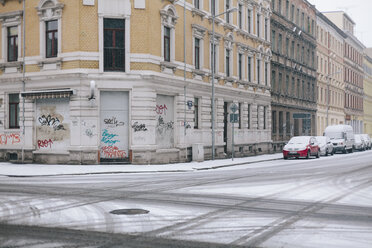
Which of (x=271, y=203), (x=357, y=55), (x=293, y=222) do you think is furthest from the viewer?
(x=357, y=55)

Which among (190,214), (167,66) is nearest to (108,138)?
(167,66)

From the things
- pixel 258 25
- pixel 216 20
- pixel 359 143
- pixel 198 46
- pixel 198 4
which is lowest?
pixel 359 143

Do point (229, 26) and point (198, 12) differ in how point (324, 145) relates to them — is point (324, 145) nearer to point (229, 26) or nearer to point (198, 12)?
point (229, 26)

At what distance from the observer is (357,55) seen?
278ft

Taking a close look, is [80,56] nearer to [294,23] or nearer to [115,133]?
[115,133]

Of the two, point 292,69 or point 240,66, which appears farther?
point 292,69

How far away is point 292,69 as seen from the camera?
5006cm

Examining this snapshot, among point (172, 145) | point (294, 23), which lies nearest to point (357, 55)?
point (294, 23)

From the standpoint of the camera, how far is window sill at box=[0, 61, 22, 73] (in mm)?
26875

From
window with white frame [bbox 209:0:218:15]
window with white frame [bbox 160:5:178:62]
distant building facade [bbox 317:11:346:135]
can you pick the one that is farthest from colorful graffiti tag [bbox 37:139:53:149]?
distant building facade [bbox 317:11:346:135]

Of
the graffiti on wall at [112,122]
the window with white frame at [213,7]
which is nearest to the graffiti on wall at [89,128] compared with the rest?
the graffiti on wall at [112,122]

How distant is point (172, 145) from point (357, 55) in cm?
6556

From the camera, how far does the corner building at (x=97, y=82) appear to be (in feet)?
81.5

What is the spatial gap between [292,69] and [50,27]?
2995 cm
